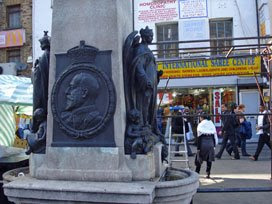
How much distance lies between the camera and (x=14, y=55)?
19375 millimetres

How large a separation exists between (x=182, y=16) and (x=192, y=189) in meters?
14.8

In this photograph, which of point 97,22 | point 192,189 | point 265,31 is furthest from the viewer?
point 265,31

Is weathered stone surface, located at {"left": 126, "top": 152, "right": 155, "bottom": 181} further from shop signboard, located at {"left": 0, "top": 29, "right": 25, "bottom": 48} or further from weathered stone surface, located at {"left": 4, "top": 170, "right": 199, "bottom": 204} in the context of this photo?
Answer: shop signboard, located at {"left": 0, "top": 29, "right": 25, "bottom": 48}

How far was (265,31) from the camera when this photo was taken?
15359 mm

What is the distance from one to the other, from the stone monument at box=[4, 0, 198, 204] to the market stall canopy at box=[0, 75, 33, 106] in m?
3.47

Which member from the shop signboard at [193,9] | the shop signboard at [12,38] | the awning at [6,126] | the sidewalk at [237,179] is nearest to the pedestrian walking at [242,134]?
the sidewalk at [237,179]

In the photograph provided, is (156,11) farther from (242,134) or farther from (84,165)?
(84,165)

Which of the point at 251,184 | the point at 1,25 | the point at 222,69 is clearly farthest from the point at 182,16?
the point at 251,184

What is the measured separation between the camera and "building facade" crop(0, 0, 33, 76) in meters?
18.8

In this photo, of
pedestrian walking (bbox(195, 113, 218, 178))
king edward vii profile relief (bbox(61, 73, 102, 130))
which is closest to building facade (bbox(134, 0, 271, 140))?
pedestrian walking (bbox(195, 113, 218, 178))

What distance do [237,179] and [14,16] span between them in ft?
51.4

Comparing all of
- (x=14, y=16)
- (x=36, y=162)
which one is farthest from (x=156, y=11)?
(x=36, y=162)

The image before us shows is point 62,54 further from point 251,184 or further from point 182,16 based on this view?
point 182,16

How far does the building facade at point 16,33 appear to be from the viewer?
61.6 ft
